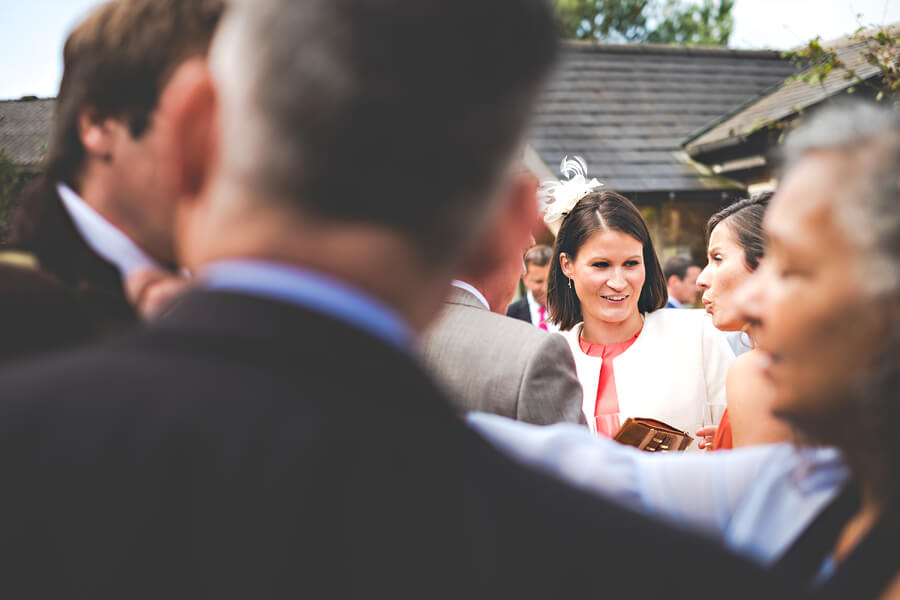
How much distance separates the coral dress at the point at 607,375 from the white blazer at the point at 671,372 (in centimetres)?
3

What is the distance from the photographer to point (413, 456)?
0.63 metres

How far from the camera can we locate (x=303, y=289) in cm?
66

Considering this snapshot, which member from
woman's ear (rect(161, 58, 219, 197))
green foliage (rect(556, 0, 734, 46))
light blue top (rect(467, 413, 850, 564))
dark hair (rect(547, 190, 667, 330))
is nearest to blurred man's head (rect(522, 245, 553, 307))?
dark hair (rect(547, 190, 667, 330))

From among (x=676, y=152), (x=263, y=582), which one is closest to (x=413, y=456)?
(x=263, y=582)

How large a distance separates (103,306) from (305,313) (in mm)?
695

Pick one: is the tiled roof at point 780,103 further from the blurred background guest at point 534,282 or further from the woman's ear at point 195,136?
the woman's ear at point 195,136

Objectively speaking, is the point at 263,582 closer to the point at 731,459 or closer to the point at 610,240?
the point at 731,459

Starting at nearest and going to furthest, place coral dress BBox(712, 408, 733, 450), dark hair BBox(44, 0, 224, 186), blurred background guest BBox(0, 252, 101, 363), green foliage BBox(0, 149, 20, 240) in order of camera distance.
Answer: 1. blurred background guest BBox(0, 252, 101, 363)
2. dark hair BBox(44, 0, 224, 186)
3. coral dress BBox(712, 408, 733, 450)
4. green foliage BBox(0, 149, 20, 240)

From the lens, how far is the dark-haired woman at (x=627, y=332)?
3754 mm

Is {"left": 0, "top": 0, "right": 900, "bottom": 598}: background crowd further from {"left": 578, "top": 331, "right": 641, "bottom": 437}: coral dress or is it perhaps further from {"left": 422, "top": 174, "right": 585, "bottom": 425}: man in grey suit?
{"left": 578, "top": 331, "right": 641, "bottom": 437}: coral dress

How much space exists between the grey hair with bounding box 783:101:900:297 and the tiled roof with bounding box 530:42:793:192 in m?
9.72

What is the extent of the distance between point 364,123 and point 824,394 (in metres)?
0.72

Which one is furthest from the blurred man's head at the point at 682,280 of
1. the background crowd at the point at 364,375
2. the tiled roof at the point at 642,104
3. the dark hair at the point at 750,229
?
the background crowd at the point at 364,375

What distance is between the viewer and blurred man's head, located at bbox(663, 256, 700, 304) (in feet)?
25.3
